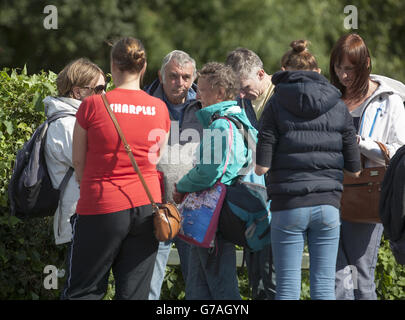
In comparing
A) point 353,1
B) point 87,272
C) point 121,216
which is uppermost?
point 353,1

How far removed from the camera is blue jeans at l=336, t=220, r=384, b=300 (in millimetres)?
4750

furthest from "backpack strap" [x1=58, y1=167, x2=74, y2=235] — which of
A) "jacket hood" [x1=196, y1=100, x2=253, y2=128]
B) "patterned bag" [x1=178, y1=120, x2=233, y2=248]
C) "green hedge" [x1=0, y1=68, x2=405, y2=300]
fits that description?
"green hedge" [x1=0, y1=68, x2=405, y2=300]

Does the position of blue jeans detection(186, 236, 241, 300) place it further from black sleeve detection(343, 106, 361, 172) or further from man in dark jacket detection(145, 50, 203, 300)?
black sleeve detection(343, 106, 361, 172)

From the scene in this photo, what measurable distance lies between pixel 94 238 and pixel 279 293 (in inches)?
45.4

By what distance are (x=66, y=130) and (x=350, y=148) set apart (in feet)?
5.80

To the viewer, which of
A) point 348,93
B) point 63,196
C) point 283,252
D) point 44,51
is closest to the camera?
point 283,252

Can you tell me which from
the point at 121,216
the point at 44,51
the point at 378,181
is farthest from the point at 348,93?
the point at 44,51

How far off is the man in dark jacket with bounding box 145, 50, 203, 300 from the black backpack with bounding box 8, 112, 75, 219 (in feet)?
2.39

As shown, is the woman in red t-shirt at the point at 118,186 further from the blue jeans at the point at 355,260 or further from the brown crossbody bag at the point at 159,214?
the blue jeans at the point at 355,260

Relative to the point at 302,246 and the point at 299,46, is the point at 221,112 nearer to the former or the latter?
the point at 299,46

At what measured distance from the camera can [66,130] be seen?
14.8ft

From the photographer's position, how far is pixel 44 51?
1817cm

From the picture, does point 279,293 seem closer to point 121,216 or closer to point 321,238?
→ point 321,238
